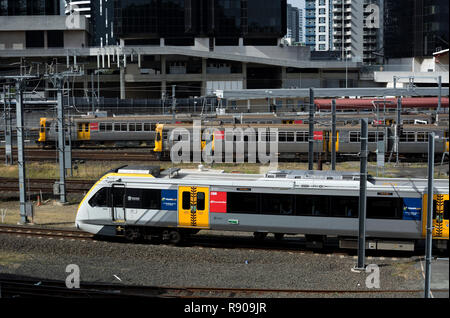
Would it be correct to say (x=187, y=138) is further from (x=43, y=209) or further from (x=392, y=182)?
(x=392, y=182)

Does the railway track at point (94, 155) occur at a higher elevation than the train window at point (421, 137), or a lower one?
lower

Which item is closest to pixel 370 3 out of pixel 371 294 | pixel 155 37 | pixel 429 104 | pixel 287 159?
pixel 155 37

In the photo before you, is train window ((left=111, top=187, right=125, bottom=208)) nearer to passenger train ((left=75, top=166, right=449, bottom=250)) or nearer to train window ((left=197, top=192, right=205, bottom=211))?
passenger train ((left=75, top=166, right=449, bottom=250))

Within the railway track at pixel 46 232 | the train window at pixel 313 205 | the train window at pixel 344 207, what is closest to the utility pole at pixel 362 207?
the train window at pixel 344 207

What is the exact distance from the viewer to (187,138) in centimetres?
3691

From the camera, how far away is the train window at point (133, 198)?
59.3 feet

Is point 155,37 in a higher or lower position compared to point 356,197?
higher

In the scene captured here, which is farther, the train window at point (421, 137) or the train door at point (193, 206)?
the train window at point (421, 137)

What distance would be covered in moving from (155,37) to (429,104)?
36.7 meters

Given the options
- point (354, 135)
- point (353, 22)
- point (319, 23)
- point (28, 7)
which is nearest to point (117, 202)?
point (354, 135)

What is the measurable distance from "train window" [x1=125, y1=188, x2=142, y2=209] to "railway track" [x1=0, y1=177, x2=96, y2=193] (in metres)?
9.50

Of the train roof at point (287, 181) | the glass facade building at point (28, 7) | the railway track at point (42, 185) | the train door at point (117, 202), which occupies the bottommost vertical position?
the railway track at point (42, 185)

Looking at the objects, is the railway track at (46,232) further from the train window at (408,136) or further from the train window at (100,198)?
the train window at (408,136)

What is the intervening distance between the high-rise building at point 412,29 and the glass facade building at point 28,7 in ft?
153
